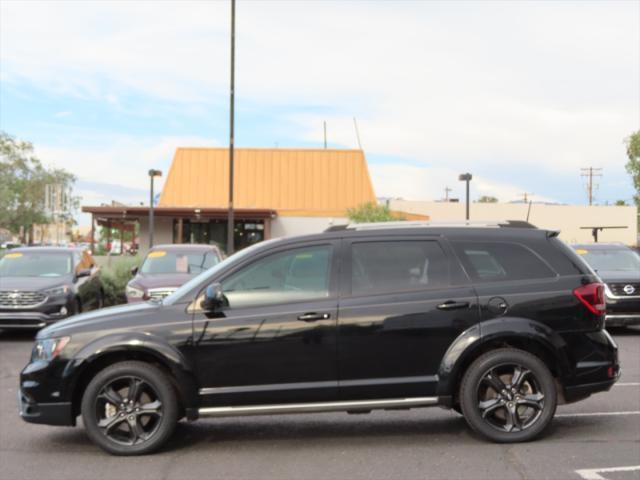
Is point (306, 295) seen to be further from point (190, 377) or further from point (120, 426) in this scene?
point (120, 426)

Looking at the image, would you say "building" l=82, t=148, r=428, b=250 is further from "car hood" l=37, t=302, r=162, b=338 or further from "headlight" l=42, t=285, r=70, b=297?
"car hood" l=37, t=302, r=162, b=338

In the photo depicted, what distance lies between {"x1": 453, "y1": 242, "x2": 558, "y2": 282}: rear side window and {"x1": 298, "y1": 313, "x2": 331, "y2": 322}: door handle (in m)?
1.25

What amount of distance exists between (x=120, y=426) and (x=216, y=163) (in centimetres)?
3786

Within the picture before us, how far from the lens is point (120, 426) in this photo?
6.37 m

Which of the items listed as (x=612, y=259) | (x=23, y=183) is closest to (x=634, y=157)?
(x=612, y=259)

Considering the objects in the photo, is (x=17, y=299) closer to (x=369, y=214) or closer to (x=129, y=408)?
(x=129, y=408)

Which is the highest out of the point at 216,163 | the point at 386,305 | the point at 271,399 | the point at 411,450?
the point at 216,163

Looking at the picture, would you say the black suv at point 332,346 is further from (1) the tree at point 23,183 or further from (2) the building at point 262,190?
(1) the tree at point 23,183

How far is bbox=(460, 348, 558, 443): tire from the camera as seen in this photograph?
6395mm

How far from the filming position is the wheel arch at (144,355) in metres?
6.26

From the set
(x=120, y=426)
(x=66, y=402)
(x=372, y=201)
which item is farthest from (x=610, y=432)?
(x=372, y=201)

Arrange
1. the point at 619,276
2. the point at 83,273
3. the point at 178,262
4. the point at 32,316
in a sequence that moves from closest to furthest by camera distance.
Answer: the point at 32,316, the point at 619,276, the point at 83,273, the point at 178,262

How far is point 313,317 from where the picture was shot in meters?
6.34

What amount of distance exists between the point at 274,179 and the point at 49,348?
120ft
